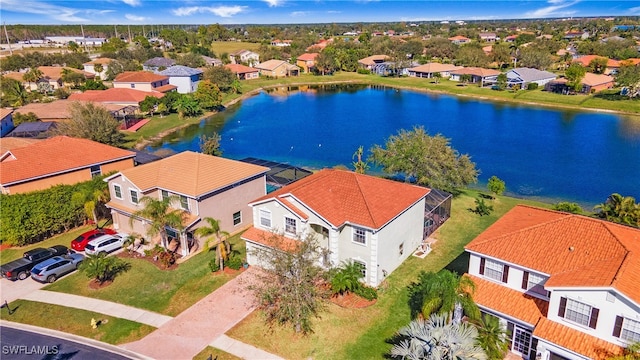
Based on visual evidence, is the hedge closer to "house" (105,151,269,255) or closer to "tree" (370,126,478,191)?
"house" (105,151,269,255)

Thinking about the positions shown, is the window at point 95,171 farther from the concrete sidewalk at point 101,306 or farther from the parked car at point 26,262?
the concrete sidewalk at point 101,306

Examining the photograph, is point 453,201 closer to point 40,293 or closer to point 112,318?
point 112,318

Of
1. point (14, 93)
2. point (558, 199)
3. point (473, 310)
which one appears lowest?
point (558, 199)

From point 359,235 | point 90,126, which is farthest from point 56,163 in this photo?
point 359,235

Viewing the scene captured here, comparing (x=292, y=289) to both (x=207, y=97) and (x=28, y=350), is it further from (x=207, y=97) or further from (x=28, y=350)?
(x=207, y=97)

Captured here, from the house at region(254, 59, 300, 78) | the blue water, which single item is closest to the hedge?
the blue water

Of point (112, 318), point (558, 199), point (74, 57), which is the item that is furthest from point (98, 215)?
point (74, 57)
